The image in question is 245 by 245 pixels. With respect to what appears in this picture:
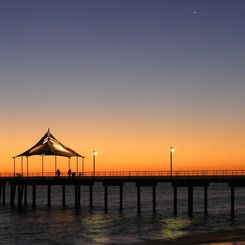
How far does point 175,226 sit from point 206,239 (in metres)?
9.34

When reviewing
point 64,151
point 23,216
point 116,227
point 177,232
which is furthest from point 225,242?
point 64,151

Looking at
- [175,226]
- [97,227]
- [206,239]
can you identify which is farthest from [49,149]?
[206,239]

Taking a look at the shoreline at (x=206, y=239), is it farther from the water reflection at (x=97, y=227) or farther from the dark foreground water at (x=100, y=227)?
the water reflection at (x=97, y=227)

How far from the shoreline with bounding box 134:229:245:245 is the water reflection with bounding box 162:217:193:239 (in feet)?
4.37

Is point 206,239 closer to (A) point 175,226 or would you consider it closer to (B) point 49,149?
(A) point 175,226

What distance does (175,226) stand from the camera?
46344 millimetres

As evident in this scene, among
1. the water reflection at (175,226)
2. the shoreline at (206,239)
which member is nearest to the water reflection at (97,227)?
the shoreline at (206,239)

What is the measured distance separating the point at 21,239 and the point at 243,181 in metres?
22.9

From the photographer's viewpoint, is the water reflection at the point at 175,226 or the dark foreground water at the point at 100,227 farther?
the water reflection at the point at 175,226

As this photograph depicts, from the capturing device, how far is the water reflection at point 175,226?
40.9m

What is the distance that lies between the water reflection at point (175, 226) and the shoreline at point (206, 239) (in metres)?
1.33

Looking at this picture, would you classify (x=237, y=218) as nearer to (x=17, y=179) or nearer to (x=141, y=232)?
(x=141, y=232)

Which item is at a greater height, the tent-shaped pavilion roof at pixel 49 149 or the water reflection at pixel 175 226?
the tent-shaped pavilion roof at pixel 49 149

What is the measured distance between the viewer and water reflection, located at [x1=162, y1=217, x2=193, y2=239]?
1609 inches
